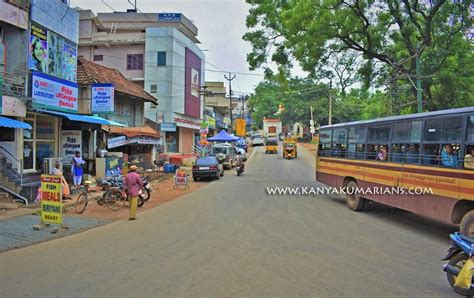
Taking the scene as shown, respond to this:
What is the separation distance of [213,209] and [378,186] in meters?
5.28

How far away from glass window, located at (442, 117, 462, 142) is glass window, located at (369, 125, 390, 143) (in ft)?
8.56

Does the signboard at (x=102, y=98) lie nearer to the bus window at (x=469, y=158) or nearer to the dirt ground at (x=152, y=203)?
the dirt ground at (x=152, y=203)

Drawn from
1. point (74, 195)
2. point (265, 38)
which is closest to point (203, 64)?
point (265, 38)

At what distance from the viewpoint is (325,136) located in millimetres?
16703

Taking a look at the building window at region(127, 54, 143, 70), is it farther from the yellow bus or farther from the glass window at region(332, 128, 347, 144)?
the yellow bus

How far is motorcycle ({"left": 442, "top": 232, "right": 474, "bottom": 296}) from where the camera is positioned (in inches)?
207

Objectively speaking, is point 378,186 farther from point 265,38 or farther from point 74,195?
point 265,38

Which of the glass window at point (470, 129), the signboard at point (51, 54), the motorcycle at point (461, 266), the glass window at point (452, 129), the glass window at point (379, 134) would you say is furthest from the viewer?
the signboard at point (51, 54)

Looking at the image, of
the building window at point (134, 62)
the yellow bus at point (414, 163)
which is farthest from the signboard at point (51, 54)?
the building window at point (134, 62)

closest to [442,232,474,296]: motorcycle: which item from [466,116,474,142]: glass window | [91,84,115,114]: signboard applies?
[466,116,474,142]: glass window

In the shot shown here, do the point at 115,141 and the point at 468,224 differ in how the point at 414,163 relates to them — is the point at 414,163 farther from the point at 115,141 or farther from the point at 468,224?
the point at 115,141

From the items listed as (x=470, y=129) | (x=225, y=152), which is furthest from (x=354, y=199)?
(x=225, y=152)

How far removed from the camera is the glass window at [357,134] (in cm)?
1330

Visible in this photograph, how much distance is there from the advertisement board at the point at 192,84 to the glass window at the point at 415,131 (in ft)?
107
